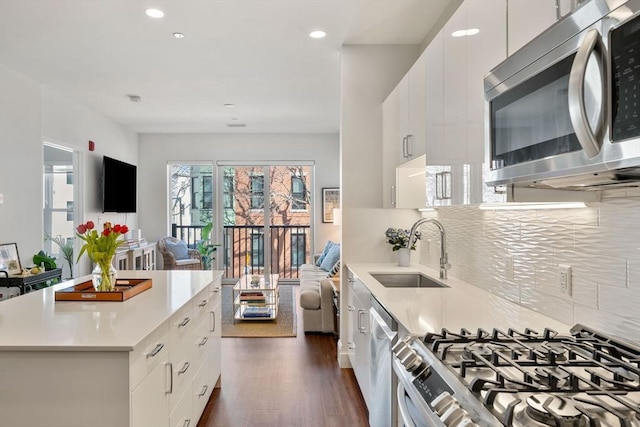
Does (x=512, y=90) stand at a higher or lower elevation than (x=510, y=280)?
higher

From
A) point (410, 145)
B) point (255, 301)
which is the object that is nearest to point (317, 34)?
point (410, 145)

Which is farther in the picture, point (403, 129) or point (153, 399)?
point (403, 129)

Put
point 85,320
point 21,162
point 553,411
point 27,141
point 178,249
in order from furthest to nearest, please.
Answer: point 178,249 < point 27,141 < point 21,162 < point 85,320 < point 553,411

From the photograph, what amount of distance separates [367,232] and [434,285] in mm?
944

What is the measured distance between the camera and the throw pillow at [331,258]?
6.10 metres

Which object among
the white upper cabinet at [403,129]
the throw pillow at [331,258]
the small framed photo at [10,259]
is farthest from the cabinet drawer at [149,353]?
the throw pillow at [331,258]

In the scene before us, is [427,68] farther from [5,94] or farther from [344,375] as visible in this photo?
[5,94]

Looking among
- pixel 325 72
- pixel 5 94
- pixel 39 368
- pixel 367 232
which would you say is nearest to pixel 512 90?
pixel 39 368

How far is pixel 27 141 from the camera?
15.5ft

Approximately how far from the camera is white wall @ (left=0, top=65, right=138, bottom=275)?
439 centimetres

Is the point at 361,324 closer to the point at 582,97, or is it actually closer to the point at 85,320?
the point at 85,320

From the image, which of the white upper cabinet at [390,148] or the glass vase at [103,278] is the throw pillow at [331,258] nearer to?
the white upper cabinet at [390,148]

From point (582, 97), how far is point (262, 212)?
734 cm

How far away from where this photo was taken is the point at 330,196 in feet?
26.1
